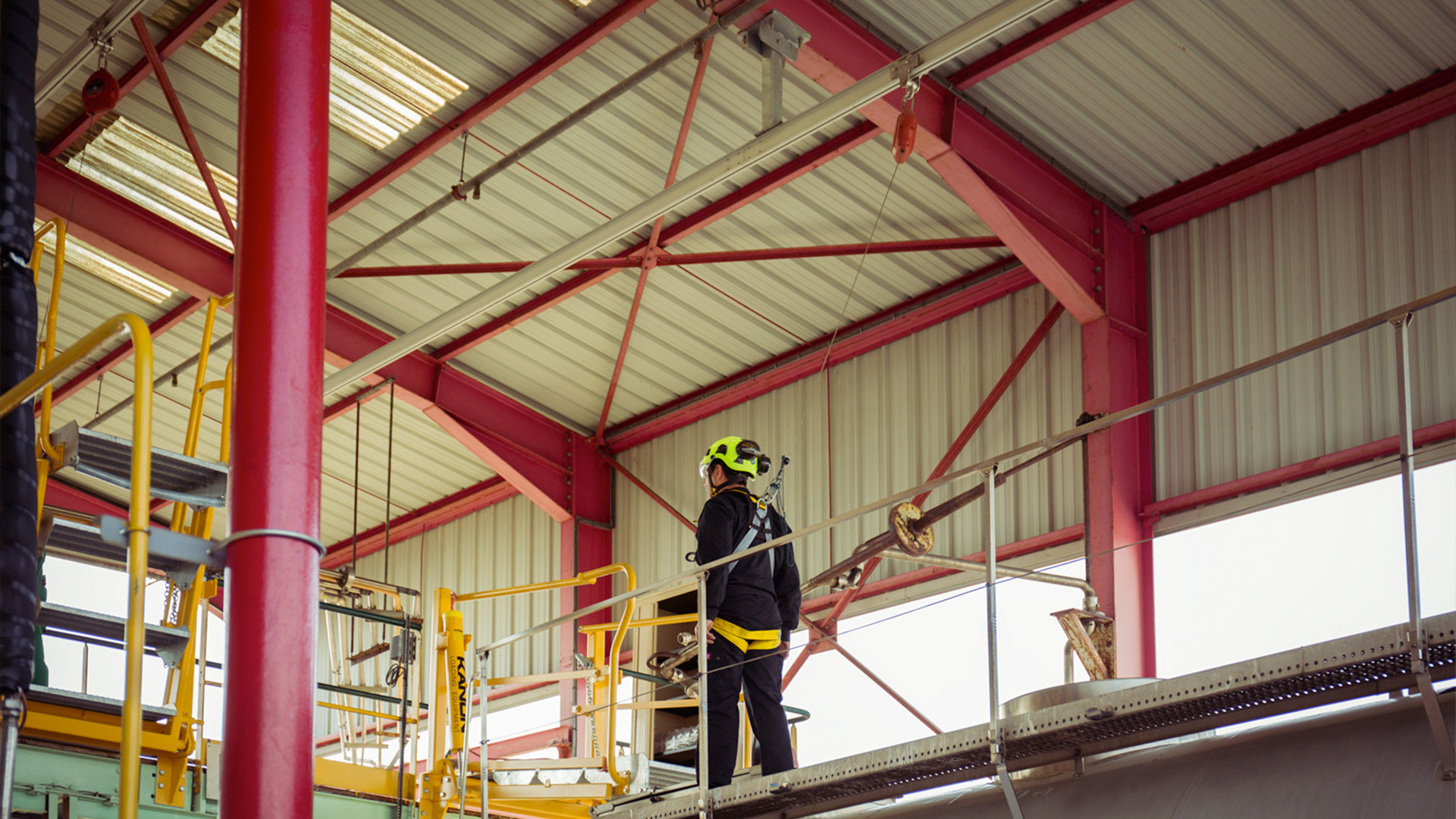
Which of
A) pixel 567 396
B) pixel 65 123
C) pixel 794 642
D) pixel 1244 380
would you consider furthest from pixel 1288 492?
pixel 65 123

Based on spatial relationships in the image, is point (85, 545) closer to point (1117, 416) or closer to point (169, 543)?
point (169, 543)

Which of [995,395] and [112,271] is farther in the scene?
[112,271]

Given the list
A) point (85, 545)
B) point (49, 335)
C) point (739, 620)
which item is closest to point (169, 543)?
point (49, 335)

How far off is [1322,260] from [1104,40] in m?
3.38

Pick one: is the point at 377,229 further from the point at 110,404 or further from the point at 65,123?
the point at 110,404

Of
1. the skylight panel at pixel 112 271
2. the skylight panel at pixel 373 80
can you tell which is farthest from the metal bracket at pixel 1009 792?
the skylight panel at pixel 112 271

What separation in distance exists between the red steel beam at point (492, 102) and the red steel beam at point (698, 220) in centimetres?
282

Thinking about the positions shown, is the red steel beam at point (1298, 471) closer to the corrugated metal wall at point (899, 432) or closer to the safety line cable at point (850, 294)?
the corrugated metal wall at point (899, 432)

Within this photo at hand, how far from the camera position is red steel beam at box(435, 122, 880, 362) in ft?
58.3

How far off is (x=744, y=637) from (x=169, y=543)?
530 centimetres

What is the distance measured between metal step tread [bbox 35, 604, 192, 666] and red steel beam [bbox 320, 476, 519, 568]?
1664 centimetres

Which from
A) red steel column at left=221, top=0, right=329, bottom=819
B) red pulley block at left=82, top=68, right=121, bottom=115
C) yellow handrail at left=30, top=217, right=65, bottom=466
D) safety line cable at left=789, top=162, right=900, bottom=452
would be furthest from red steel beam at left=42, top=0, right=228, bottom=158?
red steel column at left=221, top=0, right=329, bottom=819

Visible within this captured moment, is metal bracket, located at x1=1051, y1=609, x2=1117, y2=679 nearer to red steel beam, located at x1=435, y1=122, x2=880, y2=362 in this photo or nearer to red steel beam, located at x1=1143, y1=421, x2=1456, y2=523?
red steel beam, located at x1=1143, y1=421, x2=1456, y2=523

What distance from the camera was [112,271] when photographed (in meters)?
22.4
